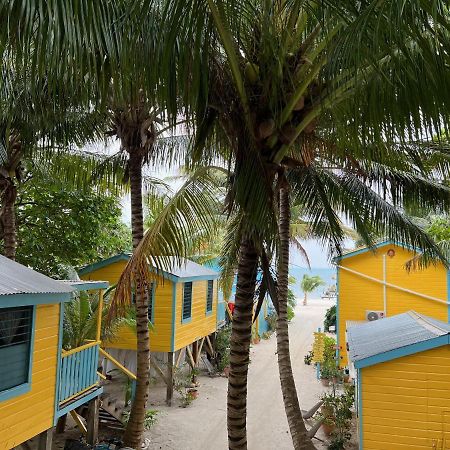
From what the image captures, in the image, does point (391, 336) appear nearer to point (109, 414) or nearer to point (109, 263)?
point (109, 414)

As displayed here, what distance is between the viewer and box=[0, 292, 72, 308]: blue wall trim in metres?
5.63

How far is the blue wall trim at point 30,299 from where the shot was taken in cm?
563

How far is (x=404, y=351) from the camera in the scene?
7.28 meters

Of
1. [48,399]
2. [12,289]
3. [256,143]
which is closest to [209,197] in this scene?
[256,143]

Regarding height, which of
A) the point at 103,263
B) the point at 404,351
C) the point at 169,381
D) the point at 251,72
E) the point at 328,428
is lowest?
the point at 328,428

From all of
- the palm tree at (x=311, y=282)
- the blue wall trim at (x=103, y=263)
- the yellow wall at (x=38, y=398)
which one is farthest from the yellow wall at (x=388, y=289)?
the palm tree at (x=311, y=282)

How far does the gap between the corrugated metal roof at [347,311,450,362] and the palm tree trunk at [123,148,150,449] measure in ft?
14.8

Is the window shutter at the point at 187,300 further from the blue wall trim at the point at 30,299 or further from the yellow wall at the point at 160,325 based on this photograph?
the blue wall trim at the point at 30,299

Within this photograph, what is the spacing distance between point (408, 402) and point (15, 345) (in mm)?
6391

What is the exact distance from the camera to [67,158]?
33.9 ft

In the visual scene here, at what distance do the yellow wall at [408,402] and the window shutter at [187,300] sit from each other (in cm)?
858

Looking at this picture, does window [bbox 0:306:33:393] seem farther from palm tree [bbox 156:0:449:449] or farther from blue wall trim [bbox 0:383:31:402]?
palm tree [bbox 156:0:449:449]

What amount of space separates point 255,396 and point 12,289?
11.5 meters

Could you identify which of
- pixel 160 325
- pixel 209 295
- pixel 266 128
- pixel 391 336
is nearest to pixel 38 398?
pixel 266 128
